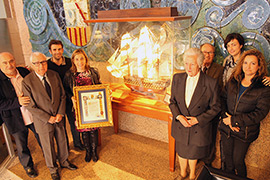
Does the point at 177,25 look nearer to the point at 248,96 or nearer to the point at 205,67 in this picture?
the point at 205,67

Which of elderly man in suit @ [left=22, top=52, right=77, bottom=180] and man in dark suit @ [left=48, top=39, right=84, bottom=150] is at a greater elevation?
man in dark suit @ [left=48, top=39, right=84, bottom=150]

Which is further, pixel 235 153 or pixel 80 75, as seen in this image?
pixel 80 75

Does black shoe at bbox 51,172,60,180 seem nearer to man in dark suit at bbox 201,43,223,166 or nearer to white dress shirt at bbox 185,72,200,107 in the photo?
white dress shirt at bbox 185,72,200,107

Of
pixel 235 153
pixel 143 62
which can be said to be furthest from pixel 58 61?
pixel 235 153

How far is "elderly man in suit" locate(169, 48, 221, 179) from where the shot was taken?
92.0 inches

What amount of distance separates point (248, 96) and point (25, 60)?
508cm

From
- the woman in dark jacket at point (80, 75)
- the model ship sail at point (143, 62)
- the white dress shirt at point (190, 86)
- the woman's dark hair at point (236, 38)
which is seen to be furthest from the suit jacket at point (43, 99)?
the woman's dark hair at point (236, 38)

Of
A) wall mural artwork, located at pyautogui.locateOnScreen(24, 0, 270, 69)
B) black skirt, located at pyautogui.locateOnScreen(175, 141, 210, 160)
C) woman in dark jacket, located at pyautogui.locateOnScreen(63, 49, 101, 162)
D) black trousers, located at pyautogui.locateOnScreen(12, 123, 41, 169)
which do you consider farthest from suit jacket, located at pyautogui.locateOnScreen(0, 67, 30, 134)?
black skirt, located at pyautogui.locateOnScreen(175, 141, 210, 160)

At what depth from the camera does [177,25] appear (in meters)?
2.88

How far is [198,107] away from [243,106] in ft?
1.52

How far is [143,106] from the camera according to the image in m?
3.09

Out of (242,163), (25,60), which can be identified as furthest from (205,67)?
(25,60)

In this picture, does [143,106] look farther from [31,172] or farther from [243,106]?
[31,172]

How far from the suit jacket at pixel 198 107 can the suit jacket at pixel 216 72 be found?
50cm
